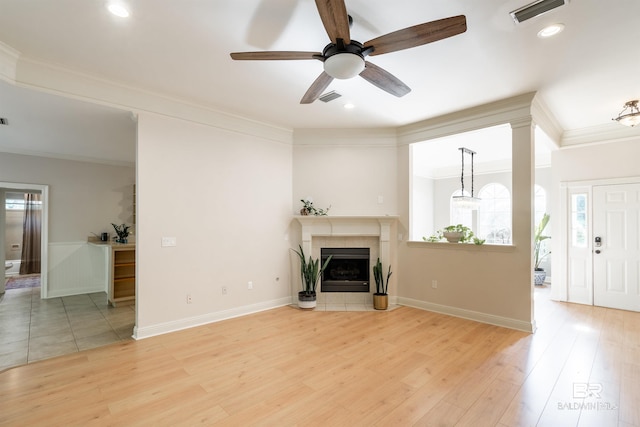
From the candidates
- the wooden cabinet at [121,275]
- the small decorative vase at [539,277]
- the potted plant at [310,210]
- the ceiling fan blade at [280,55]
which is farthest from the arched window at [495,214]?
the wooden cabinet at [121,275]

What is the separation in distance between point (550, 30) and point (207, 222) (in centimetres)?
410

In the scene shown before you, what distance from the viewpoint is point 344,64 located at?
7.03ft

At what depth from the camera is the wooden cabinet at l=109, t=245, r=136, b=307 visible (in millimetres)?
5000

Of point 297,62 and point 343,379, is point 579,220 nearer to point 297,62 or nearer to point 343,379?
point 343,379

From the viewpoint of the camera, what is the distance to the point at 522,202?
3.75 metres

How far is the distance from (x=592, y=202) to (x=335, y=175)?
168 inches

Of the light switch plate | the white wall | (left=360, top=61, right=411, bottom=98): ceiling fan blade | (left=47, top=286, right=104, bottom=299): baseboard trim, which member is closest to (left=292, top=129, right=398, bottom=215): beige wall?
the white wall

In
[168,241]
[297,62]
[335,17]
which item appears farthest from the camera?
[168,241]

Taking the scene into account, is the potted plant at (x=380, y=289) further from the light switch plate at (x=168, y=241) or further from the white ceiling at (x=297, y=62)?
the light switch plate at (x=168, y=241)

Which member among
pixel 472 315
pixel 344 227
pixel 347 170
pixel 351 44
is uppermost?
pixel 351 44

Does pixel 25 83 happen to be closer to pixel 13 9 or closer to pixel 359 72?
pixel 13 9

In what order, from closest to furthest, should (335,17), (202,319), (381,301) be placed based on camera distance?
1. (335,17)
2. (202,319)
3. (381,301)

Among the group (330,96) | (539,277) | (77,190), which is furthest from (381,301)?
(77,190)

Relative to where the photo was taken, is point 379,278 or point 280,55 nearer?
point 280,55
